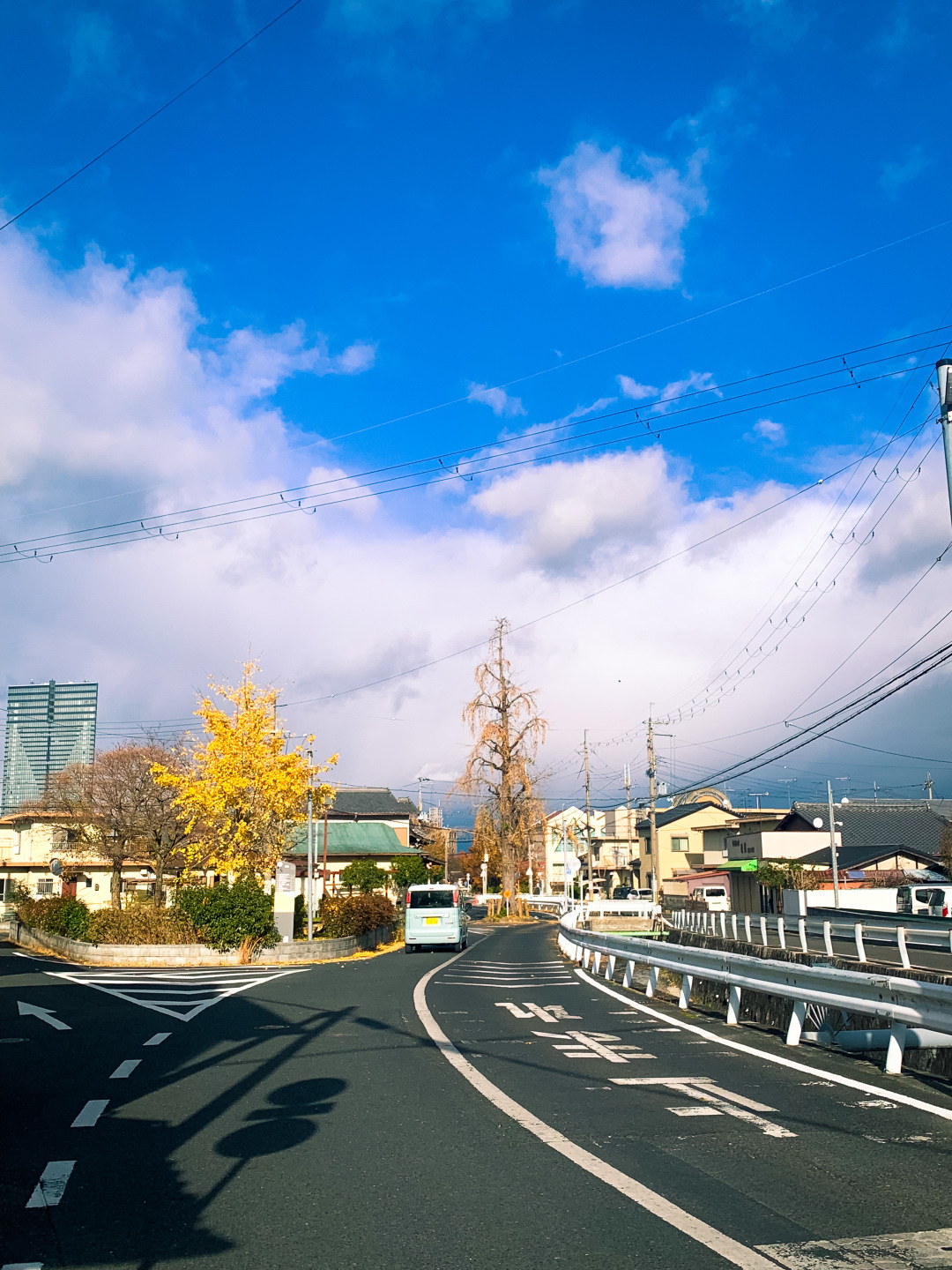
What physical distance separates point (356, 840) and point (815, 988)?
189 feet

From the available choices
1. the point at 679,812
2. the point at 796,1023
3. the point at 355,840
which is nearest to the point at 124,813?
the point at 355,840

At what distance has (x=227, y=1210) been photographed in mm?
5312

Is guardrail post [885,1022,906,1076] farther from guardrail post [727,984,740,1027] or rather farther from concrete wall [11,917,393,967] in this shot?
concrete wall [11,917,393,967]

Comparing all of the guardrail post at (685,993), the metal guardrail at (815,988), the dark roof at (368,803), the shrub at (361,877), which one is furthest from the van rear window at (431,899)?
the dark roof at (368,803)

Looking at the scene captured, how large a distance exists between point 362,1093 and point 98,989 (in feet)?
40.7

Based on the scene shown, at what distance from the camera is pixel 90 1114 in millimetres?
7914

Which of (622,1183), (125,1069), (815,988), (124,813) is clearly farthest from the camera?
(124,813)

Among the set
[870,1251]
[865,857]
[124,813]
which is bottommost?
[870,1251]

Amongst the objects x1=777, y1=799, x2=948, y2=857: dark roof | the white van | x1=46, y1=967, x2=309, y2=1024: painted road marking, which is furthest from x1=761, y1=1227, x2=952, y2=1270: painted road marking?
x1=777, y1=799, x2=948, y2=857: dark roof

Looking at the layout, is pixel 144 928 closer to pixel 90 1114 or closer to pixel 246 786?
pixel 246 786

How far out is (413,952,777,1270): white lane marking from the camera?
179 inches

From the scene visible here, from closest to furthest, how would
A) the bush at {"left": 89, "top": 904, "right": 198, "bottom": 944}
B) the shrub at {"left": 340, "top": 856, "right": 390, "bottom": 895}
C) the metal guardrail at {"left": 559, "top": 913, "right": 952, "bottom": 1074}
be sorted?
the metal guardrail at {"left": 559, "top": 913, "right": 952, "bottom": 1074} < the bush at {"left": 89, "top": 904, "right": 198, "bottom": 944} < the shrub at {"left": 340, "top": 856, "right": 390, "bottom": 895}

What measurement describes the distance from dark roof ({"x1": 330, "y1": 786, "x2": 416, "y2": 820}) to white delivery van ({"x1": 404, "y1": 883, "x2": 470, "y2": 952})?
42.3 metres

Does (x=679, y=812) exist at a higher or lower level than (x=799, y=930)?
higher
